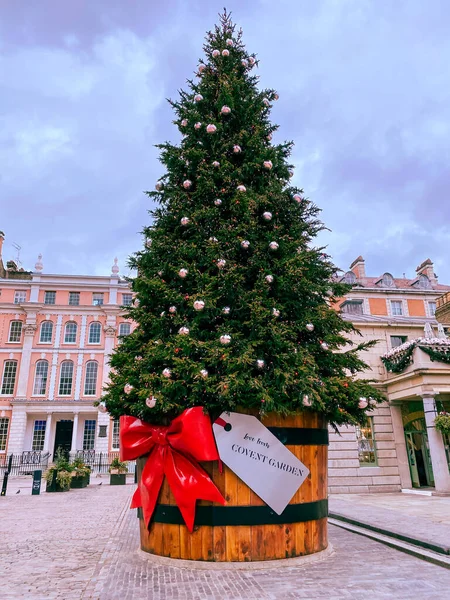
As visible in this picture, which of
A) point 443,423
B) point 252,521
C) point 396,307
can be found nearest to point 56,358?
point 396,307

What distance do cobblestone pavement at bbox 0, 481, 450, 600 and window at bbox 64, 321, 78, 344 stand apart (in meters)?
30.6

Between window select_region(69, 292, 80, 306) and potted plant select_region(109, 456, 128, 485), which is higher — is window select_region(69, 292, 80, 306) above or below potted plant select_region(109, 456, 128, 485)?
above

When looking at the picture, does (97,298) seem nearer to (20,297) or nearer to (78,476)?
(20,297)

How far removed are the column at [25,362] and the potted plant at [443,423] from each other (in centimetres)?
3052

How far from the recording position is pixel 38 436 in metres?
34.6

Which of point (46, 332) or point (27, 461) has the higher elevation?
point (46, 332)

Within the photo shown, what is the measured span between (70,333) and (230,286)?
1352 inches

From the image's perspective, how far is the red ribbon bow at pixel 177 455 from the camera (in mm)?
4969

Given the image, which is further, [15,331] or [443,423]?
[15,331]

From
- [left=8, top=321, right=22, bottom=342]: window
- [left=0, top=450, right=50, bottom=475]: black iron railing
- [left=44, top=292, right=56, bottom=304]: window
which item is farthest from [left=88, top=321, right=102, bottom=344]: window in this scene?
[left=0, top=450, right=50, bottom=475]: black iron railing

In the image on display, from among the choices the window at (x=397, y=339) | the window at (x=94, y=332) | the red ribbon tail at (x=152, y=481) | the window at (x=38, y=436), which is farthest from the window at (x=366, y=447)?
the window at (x=38, y=436)

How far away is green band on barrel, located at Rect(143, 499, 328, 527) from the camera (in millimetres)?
4914

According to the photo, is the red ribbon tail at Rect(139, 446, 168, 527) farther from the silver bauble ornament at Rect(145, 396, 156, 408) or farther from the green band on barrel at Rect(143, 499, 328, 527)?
the silver bauble ornament at Rect(145, 396, 156, 408)

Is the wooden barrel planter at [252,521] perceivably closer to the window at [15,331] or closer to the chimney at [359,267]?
the window at [15,331]
